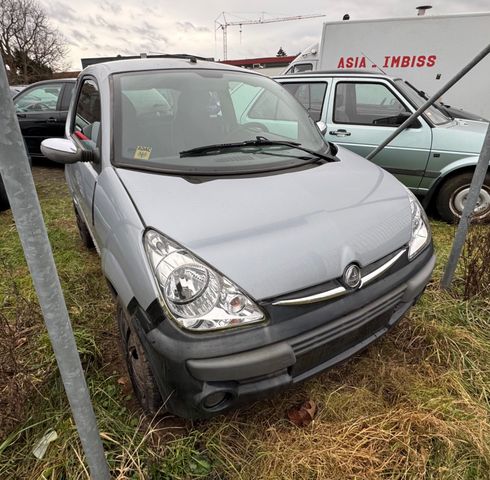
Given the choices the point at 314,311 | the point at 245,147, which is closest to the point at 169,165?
the point at 245,147

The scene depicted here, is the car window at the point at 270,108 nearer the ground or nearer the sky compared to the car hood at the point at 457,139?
nearer the sky

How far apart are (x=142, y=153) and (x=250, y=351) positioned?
4.05 ft

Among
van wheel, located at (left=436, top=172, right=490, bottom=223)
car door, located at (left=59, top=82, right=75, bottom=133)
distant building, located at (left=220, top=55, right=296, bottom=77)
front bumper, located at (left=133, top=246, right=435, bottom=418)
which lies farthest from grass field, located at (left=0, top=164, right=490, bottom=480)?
distant building, located at (left=220, top=55, right=296, bottom=77)

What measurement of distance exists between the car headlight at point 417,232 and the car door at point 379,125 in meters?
2.20

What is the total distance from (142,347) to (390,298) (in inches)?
44.2

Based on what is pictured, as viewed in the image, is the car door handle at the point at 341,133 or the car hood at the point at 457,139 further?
the car door handle at the point at 341,133

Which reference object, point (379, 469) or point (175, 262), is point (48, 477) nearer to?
point (175, 262)

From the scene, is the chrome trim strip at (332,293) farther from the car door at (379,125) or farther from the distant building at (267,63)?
the distant building at (267,63)

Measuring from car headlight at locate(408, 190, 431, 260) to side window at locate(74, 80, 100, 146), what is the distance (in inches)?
72.7

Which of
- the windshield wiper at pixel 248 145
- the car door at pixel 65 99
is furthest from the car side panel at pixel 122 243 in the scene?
the car door at pixel 65 99

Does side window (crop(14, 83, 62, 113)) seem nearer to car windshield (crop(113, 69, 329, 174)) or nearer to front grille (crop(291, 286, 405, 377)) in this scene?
car windshield (crop(113, 69, 329, 174))

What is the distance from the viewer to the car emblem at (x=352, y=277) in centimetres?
146

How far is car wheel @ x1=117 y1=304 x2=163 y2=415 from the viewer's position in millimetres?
1531

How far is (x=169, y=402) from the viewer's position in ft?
4.58
